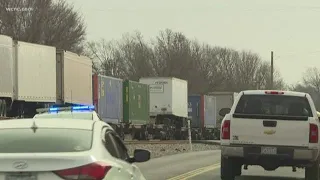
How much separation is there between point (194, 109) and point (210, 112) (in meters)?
1.35

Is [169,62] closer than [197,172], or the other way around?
[197,172]

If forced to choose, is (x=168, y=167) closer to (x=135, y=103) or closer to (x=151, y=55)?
(x=135, y=103)

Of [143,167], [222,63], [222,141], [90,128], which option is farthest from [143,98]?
[222,63]

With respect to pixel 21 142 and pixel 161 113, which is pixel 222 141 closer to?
pixel 21 142

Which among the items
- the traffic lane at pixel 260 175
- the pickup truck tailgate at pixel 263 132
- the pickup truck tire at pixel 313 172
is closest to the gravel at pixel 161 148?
the traffic lane at pixel 260 175

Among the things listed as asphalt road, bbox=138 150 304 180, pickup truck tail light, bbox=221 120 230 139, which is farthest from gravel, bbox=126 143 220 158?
pickup truck tail light, bbox=221 120 230 139

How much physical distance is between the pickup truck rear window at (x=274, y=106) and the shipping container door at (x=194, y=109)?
35.0m

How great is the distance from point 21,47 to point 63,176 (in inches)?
660

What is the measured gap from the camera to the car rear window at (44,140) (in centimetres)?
571

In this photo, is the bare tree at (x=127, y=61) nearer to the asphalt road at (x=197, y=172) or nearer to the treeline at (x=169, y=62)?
the treeline at (x=169, y=62)

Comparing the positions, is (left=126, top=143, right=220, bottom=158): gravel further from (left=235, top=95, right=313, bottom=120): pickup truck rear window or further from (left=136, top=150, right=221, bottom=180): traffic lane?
(left=235, top=95, right=313, bottom=120): pickup truck rear window

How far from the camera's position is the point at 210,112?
4953 cm

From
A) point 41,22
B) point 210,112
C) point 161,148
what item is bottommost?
point 161,148

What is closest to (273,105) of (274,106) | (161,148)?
(274,106)
